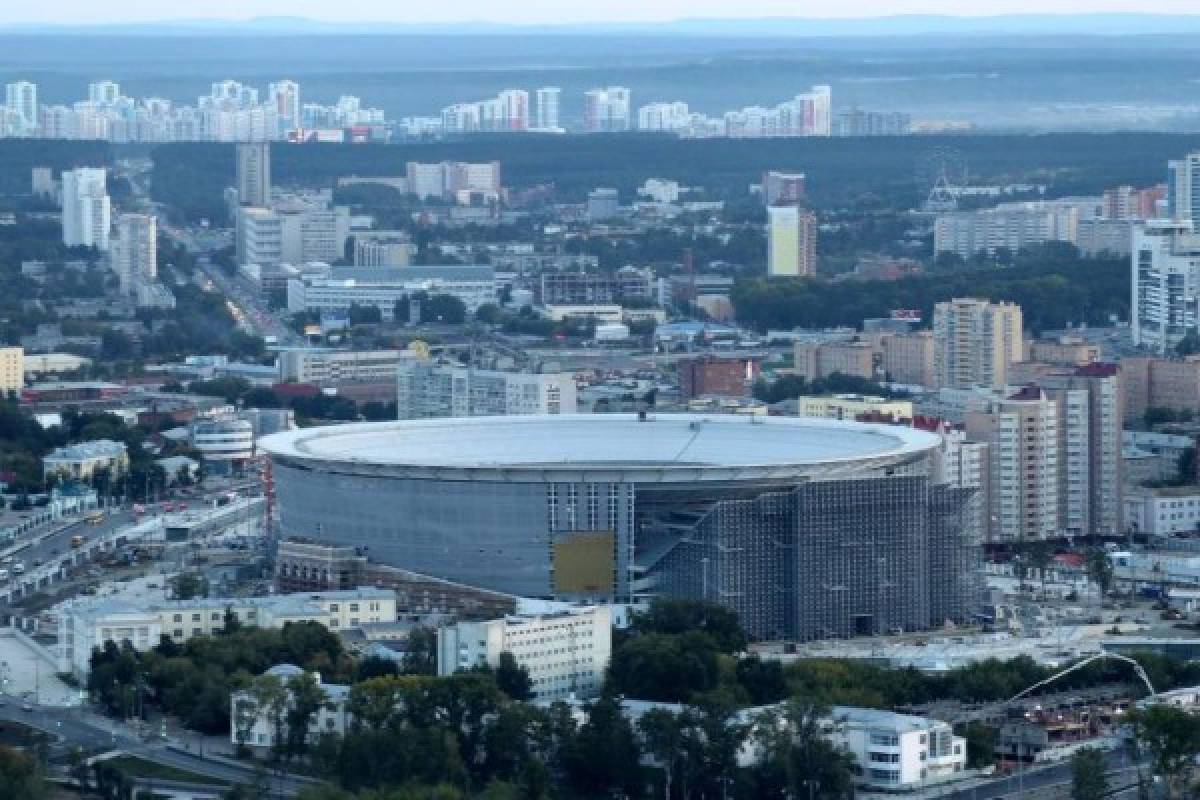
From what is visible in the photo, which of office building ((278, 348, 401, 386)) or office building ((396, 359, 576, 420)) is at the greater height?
office building ((396, 359, 576, 420))

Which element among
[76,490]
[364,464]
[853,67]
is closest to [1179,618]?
[364,464]

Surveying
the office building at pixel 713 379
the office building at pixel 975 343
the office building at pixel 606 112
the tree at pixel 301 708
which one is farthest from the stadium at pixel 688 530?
the office building at pixel 606 112

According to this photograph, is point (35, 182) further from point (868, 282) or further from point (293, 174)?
point (868, 282)

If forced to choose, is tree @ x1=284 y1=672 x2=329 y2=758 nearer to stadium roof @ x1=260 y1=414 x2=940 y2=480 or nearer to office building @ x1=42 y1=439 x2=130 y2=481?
stadium roof @ x1=260 y1=414 x2=940 y2=480

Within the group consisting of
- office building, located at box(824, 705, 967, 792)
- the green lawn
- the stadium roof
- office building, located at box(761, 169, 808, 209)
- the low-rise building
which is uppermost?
the stadium roof

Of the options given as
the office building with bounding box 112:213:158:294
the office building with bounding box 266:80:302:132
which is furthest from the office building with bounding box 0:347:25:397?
the office building with bounding box 266:80:302:132
